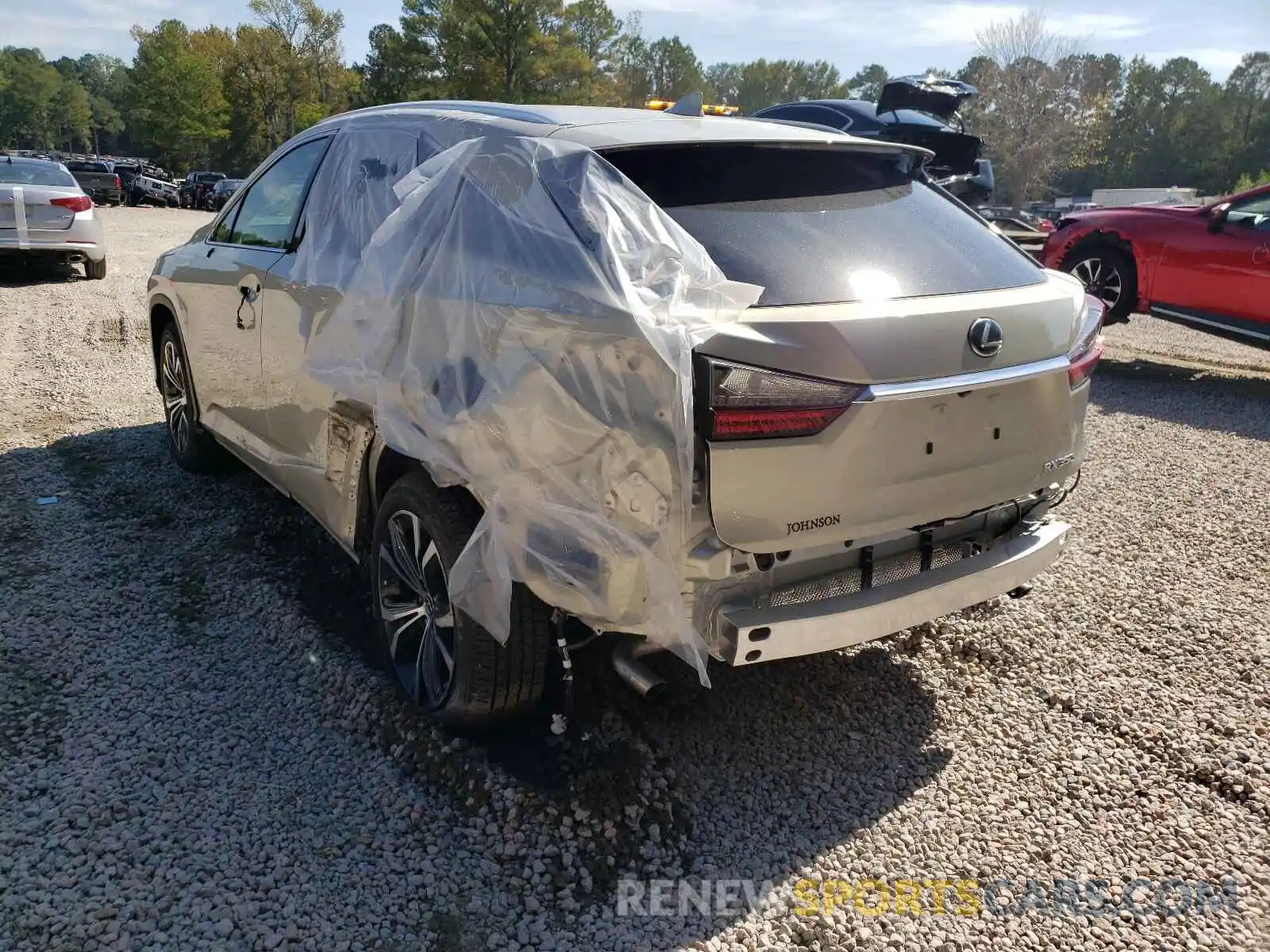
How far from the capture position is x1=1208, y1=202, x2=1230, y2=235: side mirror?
8242 millimetres

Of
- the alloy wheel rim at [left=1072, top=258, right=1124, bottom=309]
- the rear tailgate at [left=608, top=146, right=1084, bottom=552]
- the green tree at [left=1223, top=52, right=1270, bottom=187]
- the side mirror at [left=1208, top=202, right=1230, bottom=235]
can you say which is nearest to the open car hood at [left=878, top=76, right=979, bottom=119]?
the alloy wheel rim at [left=1072, top=258, right=1124, bottom=309]

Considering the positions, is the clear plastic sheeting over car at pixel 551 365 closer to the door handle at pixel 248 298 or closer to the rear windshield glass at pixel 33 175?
the door handle at pixel 248 298

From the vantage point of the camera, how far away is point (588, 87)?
147ft

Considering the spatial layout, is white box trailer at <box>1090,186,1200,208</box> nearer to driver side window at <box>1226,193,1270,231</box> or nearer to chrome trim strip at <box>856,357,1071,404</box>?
driver side window at <box>1226,193,1270,231</box>

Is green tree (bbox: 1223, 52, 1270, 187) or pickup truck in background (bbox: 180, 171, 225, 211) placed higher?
green tree (bbox: 1223, 52, 1270, 187)

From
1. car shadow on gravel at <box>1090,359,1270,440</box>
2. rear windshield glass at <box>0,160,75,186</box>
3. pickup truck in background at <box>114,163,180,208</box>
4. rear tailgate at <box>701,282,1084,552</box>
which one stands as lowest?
car shadow on gravel at <box>1090,359,1270,440</box>

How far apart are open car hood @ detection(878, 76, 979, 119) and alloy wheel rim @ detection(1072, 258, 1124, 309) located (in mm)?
2356

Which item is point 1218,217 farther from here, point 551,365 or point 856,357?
point 551,365

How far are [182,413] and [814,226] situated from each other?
3853 mm

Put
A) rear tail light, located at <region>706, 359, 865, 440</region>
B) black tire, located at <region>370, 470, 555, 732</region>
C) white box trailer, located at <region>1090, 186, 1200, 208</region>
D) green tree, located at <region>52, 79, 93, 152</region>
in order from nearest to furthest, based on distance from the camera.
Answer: rear tail light, located at <region>706, 359, 865, 440</region> → black tire, located at <region>370, 470, 555, 732</region> → white box trailer, located at <region>1090, 186, 1200, 208</region> → green tree, located at <region>52, 79, 93, 152</region>

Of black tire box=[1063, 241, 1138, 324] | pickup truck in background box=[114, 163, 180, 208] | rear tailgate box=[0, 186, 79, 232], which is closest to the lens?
black tire box=[1063, 241, 1138, 324]

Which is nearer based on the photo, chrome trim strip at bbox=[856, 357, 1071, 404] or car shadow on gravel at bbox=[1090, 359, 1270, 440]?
chrome trim strip at bbox=[856, 357, 1071, 404]

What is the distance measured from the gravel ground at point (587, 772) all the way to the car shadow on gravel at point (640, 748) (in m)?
0.01

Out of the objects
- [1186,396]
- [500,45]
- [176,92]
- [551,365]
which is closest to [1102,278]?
[1186,396]
